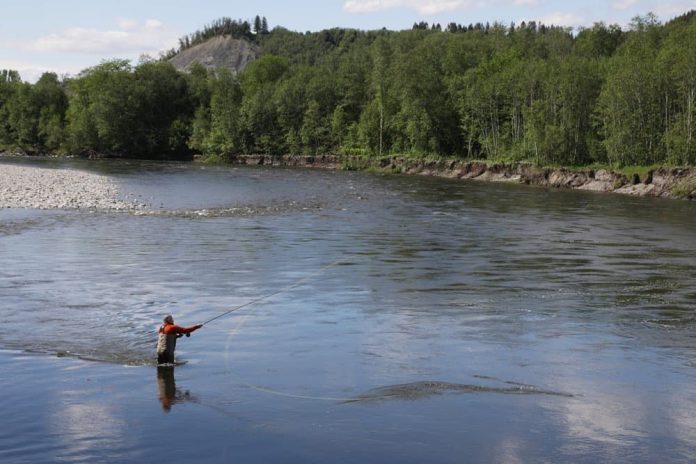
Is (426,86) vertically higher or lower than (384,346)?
higher

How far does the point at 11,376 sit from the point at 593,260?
87.7 feet

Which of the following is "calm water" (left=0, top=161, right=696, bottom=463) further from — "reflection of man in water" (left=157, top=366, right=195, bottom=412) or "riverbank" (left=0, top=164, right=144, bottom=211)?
"riverbank" (left=0, top=164, right=144, bottom=211)

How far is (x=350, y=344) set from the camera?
22.4 meters

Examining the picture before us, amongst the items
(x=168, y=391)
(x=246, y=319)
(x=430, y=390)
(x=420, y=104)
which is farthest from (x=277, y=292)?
(x=420, y=104)

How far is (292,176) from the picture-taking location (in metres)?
102

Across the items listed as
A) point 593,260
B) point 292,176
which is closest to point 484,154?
point 292,176

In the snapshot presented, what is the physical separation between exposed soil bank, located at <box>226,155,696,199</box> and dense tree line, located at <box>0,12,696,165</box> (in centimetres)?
361

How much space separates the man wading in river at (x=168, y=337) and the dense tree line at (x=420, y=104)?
69.7 metres

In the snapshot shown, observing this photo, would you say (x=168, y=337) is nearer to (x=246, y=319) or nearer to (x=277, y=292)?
(x=246, y=319)

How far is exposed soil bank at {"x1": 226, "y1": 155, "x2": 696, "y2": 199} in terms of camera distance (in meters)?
73.6

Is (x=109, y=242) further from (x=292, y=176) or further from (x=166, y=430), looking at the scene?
(x=292, y=176)

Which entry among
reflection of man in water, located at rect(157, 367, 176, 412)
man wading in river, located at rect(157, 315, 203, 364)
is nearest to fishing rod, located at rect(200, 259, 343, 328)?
man wading in river, located at rect(157, 315, 203, 364)

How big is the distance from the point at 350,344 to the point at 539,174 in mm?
72207

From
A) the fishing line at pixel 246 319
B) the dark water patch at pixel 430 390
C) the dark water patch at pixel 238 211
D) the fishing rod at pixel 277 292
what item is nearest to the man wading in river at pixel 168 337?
the fishing line at pixel 246 319
